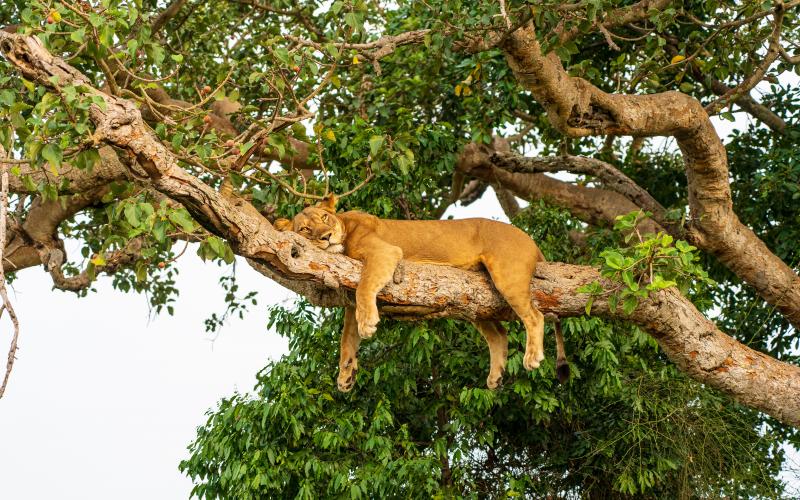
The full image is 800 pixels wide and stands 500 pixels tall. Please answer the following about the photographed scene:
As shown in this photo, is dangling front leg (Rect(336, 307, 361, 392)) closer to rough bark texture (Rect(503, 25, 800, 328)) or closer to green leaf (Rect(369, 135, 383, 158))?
green leaf (Rect(369, 135, 383, 158))

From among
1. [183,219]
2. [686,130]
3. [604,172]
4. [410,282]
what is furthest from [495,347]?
[604,172]

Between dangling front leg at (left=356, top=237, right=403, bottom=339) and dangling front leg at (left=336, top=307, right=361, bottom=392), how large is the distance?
2.69ft

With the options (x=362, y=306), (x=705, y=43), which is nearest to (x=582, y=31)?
(x=705, y=43)

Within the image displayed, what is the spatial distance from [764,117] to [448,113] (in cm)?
320

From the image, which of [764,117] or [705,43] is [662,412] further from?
[764,117]

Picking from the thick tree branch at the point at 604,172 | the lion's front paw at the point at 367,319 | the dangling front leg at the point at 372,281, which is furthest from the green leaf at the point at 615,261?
the thick tree branch at the point at 604,172

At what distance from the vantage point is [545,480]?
852 centimetres

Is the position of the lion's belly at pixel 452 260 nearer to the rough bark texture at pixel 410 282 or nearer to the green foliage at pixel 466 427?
the rough bark texture at pixel 410 282

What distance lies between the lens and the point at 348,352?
21.4ft

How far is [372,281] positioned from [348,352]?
3.42ft

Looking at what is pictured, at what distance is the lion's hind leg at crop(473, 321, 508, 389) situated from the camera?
22.5 ft

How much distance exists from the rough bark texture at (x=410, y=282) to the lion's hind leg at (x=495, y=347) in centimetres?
63

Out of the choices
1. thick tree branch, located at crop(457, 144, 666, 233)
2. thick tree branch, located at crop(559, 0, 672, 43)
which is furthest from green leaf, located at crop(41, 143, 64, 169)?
thick tree branch, located at crop(457, 144, 666, 233)

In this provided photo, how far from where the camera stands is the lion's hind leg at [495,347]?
6871 millimetres
